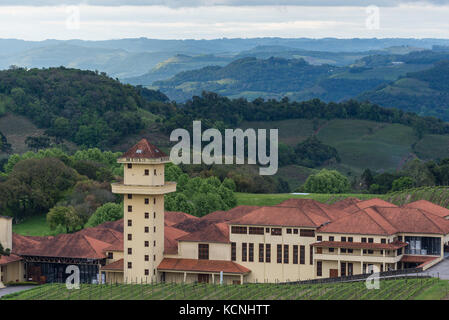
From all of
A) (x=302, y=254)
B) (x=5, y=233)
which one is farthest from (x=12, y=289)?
(x=302, y=254)

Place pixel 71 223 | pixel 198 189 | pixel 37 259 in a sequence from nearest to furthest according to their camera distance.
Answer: pixel 37 259
pixel 71 223
pixel 198 189

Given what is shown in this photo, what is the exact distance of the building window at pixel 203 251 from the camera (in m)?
73.8

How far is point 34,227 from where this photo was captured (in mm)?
107188

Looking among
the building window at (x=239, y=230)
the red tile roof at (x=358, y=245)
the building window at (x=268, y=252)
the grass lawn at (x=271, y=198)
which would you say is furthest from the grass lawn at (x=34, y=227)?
the red tile roof at (x=358, y=245)

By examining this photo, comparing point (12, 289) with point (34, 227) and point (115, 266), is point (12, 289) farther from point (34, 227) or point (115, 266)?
point (34, 227)

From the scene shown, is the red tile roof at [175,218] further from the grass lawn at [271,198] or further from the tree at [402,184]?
the tree at [402,184]

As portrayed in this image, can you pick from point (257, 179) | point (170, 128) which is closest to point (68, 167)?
point (257, 179)

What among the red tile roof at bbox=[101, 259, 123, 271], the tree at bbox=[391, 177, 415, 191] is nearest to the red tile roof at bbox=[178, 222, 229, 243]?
the red tile roof at bbox=[101, 259, 123, 271]

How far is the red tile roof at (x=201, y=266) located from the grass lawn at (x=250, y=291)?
280 centimetres

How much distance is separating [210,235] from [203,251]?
4.34 feet

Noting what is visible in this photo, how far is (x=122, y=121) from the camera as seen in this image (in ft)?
641

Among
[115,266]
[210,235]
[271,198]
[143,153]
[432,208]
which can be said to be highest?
[143,153]

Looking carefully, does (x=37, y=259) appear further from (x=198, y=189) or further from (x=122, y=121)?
(x=122, y=121)

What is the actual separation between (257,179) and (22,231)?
44.5 m
